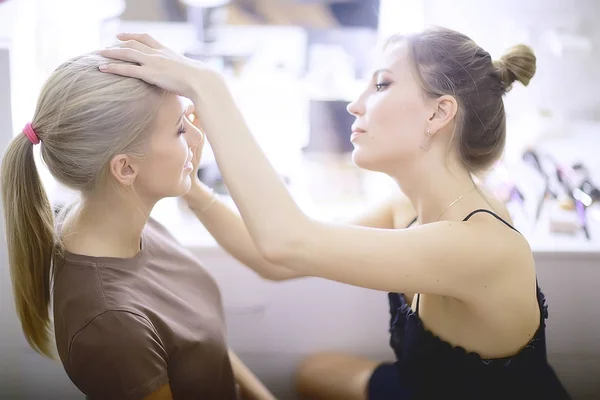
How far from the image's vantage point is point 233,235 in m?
1.14

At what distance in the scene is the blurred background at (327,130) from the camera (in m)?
1.34

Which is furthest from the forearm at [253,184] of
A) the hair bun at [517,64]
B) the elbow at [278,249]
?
the hair bun at [517,64]

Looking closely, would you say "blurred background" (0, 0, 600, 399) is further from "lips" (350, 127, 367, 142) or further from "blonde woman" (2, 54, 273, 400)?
"lips" (350, 127, 367, 142)

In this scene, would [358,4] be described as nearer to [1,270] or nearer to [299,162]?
[299,162]

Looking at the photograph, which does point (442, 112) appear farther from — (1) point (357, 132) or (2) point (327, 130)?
(2) point (327, 130)

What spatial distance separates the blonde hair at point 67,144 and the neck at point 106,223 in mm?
31

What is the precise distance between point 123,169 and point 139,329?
0.82 ft

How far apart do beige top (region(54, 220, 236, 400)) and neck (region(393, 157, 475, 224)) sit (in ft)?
1.42

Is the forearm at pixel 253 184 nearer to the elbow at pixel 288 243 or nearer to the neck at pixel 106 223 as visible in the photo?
the elbow at pixel 288 243

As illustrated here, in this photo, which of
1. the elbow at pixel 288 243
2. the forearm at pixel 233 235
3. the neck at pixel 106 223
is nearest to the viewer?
the elbow at pixel 288 243

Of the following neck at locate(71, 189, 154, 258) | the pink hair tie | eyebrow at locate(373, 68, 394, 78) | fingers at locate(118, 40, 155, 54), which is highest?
fingers at locate(118, 40, 155, 54)

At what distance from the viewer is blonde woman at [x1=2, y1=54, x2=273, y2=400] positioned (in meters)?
0.83

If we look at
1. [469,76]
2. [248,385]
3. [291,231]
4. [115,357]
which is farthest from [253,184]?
[248,385]

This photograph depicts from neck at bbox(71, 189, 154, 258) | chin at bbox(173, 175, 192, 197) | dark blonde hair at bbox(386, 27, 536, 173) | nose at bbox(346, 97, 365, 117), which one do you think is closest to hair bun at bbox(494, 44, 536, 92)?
dark blonde hair at bbox(386, 27, 536, 173)
